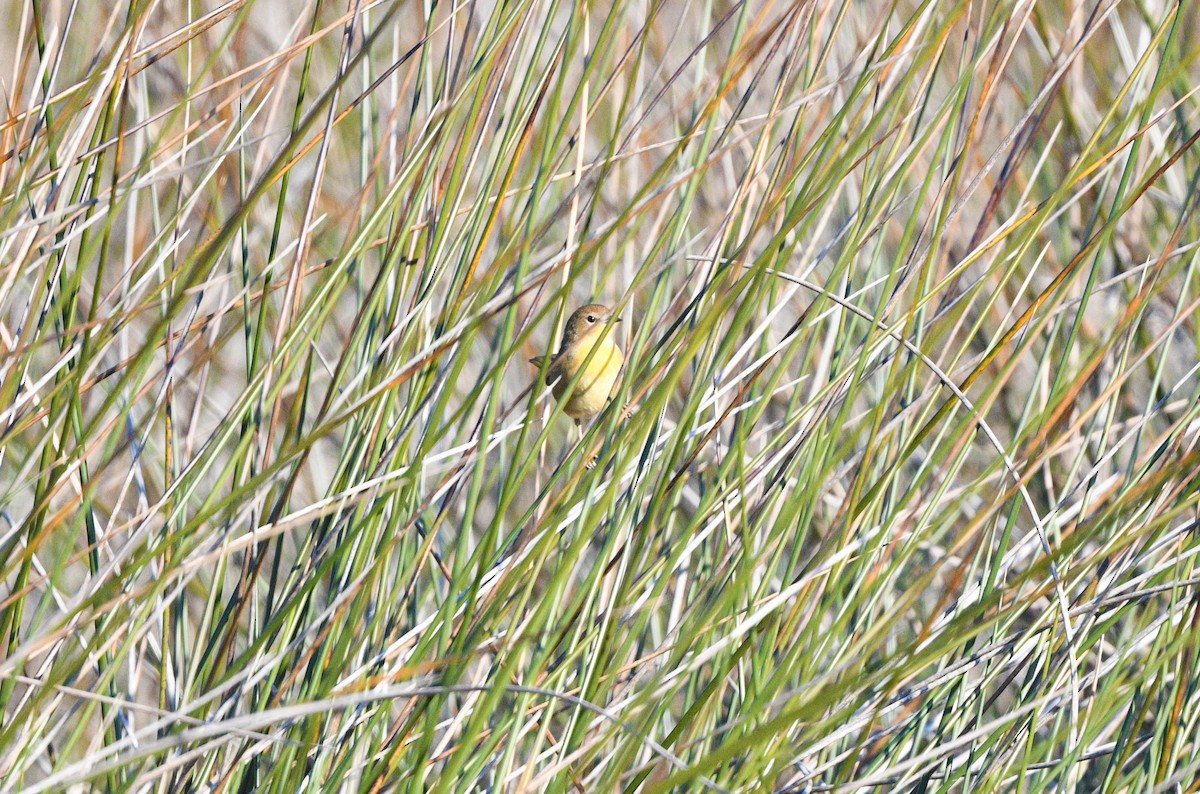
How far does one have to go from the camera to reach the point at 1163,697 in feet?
2.97

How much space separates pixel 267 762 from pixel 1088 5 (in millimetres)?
1563

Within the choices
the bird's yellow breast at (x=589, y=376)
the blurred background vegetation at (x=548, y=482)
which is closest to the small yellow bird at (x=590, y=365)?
the bird's yellow breast at (x=589, y=376)

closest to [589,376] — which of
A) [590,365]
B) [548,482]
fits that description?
[590,365]

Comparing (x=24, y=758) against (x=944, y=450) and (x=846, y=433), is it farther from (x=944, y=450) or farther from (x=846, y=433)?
(x=846, y=433)

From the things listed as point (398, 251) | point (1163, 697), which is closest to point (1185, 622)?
point (1163, 697)

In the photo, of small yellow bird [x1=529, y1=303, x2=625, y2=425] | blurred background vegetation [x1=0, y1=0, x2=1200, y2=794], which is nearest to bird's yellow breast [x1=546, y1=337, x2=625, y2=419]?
small yellow bird [x1=529, y1=303, x2=625, y2=425]

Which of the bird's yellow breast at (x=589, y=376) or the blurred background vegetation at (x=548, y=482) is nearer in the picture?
the blurred background vegetation at (x=548, y=482)

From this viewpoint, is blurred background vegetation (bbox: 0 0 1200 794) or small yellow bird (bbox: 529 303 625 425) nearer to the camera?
blurred background vegetation (bbox: 0 0 1200 794)

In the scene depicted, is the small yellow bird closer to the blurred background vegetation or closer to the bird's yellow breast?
the bird's yellow breast

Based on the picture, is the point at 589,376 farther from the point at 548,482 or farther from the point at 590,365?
the point at 548,482

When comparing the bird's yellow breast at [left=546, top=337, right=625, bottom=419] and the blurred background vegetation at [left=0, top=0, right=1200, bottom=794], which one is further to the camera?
the bird's yellow breast at [left=546, top=337, right=625, bottom=419]

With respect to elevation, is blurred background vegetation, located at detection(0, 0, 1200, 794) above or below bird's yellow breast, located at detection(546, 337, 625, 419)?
above

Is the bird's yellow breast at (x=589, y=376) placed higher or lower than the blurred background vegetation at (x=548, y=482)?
lower

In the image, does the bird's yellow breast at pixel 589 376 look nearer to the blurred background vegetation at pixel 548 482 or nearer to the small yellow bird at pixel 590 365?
the small yellow bird at pixel 590 365
